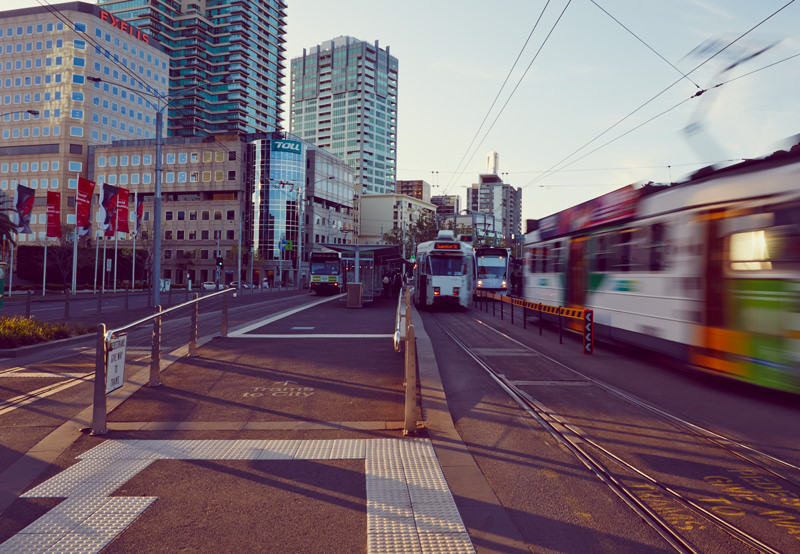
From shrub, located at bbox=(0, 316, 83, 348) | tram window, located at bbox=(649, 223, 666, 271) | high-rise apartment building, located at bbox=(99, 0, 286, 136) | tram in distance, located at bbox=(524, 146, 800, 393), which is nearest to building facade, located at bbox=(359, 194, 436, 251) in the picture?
high-rise apartment building, located at bbox=(99, 0, 286, 136)

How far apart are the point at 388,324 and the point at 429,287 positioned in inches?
331

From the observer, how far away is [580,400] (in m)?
8.36

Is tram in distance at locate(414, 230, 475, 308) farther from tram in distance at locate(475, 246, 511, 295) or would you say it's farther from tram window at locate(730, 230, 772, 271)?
tram window at locate(730, 230, 772, 271)

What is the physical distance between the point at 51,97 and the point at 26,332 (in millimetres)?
99138

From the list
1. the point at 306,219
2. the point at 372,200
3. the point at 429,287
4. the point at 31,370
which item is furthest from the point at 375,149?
the point at 31,370

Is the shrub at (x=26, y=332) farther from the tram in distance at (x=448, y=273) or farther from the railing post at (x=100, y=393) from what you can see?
the tram in distance at (x=448, y=273)

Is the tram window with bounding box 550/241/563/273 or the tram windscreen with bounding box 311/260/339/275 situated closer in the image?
the tram window with bounding box 550/241/563/273

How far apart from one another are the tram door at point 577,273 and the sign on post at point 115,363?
11.4m

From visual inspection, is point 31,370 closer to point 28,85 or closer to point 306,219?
point 306,219

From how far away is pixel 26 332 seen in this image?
1280cm

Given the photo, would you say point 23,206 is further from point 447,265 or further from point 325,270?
point 447,265

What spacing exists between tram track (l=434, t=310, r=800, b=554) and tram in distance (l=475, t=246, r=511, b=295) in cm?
2724

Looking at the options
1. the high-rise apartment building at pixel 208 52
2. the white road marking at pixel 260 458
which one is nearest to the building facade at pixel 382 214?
the high-rise apartment building at pixel 208 52

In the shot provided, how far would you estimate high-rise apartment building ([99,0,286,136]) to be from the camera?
4946 inches
